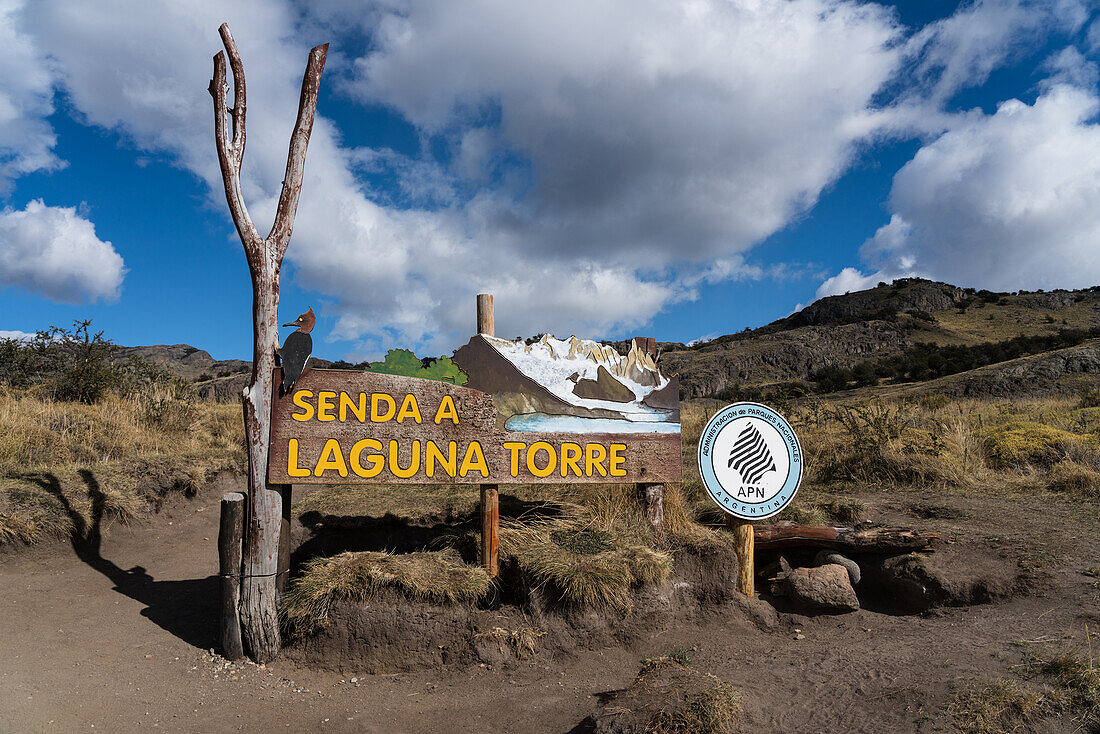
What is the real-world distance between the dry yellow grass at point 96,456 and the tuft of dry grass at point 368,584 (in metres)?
4.17

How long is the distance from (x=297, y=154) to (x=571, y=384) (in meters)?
3.26

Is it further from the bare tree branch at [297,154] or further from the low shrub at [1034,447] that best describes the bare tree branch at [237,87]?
the low shrub at [1034,447]

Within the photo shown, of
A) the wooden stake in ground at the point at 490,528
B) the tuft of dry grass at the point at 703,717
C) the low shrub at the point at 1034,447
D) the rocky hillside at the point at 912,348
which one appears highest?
the rocky hillside at the point at 912,348

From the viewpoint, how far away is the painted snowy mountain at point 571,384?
5.86 metres

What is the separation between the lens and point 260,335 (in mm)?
5219

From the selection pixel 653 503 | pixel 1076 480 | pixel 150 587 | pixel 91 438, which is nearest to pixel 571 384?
pixel 653 503

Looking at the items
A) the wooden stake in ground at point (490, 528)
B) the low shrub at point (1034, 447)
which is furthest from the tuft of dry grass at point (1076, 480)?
the wooden stake in ground at point (490, 528)

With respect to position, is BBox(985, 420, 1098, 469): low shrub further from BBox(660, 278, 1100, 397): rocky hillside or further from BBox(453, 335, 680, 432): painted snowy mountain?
BBox(660, 278, 1100, 397): rocky hillside

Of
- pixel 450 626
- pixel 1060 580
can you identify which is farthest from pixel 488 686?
pixel 1060 580

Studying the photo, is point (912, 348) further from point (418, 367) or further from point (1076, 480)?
point (418, 367)

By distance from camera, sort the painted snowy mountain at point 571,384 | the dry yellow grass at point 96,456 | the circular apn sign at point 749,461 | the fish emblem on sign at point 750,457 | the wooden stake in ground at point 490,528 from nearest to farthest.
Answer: the wooden stake in ground at point 490,528 → the painted snowy mountain at point 571,384 → the circular apn sign at point 749,461 → the fish emblem on sign at point 750,457 → the dry yellow grass at point 96,456

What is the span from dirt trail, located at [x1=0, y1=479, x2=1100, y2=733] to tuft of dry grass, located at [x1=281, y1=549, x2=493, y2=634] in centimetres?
45

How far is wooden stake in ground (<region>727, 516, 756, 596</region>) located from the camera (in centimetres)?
596

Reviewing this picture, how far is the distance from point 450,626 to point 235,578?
1808 millimetres
